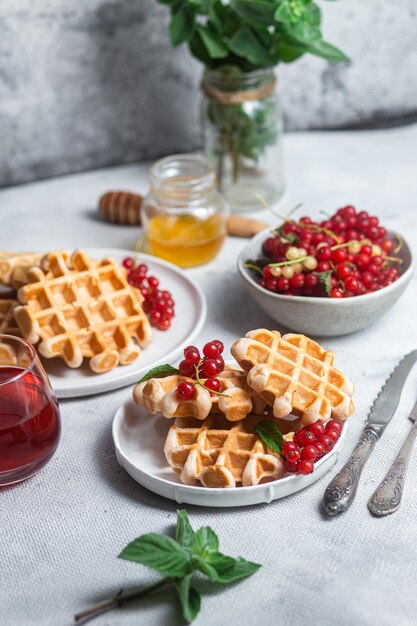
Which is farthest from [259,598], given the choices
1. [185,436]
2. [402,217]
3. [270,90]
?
[270,90]

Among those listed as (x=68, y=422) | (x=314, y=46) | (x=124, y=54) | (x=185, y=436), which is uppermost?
(x=314, y=46)

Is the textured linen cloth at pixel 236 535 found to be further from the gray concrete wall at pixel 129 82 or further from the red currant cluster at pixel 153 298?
the gray concrete wall at pixel 129 82

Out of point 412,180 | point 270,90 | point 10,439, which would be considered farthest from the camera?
point 412,180

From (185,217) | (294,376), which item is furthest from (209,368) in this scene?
(185,217)

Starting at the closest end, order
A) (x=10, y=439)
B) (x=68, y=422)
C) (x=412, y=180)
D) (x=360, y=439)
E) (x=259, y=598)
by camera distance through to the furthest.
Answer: (x=259, y=598)
(x=10, y=439)
(x=360, y=439)
(x=68, y=422)
(x=412, y=180)

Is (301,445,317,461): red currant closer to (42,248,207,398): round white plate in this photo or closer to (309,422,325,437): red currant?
(309,422,325,437): red currant

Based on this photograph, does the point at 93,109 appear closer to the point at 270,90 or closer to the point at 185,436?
the point at 270,90

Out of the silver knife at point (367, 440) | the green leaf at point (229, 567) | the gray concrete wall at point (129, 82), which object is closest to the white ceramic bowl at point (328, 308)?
the silver knife at point (367, 440)
